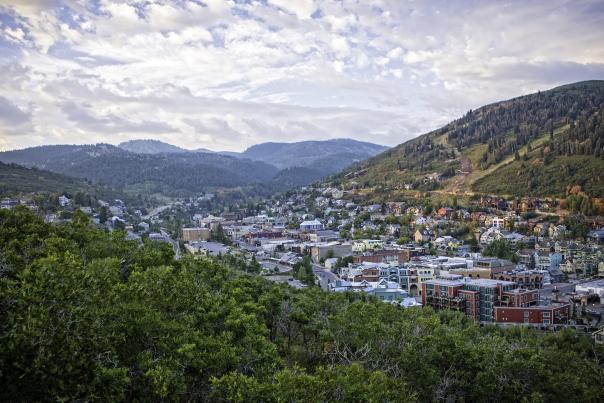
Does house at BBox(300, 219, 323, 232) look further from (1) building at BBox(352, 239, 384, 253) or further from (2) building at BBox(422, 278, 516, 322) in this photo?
(2) building at BBox(422, 278, 516, 322)

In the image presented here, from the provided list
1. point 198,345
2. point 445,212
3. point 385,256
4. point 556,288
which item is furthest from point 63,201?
point 198,345

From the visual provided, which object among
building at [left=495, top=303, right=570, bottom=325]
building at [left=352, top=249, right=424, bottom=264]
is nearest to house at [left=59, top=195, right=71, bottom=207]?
building at [left=352, top=249, right=424, bottom=264]

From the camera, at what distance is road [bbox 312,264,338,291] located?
159ft

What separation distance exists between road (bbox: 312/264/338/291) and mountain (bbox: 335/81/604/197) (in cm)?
4196

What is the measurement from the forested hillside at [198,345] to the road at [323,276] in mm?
23191

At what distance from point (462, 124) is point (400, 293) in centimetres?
10830

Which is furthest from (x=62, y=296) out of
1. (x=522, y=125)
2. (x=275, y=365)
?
(x=522, y=125)

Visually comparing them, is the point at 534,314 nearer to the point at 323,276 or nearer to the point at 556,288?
the point at 556,288

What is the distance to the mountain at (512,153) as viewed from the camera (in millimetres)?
83938

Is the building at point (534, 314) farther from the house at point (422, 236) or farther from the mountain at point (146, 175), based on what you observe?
the mountain at point (146, 175)

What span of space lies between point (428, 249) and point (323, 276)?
17297 millimetres

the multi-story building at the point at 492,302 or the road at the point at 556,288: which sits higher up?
the multi-story building at the point at 492,302

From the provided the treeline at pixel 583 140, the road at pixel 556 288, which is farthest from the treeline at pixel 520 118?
the road at pixel 556 288

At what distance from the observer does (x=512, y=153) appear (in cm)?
10481
